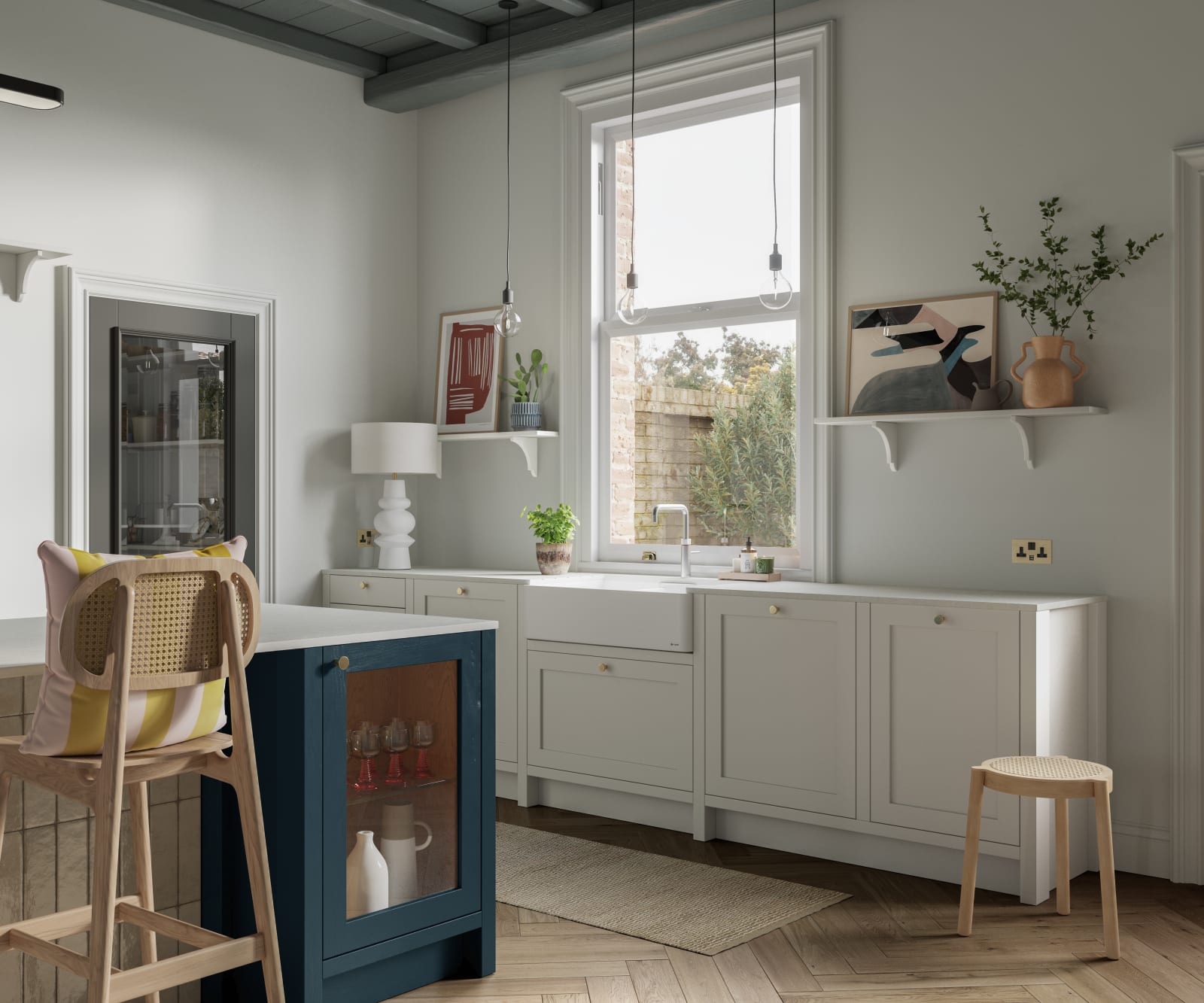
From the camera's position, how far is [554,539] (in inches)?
190

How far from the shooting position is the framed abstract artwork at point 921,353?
3.98m

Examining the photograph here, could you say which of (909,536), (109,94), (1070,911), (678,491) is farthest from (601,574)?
(109,94)

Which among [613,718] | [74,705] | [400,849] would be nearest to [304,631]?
[400,849]

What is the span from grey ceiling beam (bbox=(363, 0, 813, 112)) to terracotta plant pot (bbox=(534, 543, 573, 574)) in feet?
6.42

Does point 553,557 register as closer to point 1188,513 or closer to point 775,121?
point 775,121

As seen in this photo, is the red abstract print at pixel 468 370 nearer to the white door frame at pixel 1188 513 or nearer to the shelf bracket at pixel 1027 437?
the shelf bracket at pixel 1027 437

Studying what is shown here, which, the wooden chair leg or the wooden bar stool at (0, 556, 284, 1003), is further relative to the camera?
the wooden chair leg

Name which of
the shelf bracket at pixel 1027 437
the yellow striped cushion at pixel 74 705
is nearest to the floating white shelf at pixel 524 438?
the shelf bracket at pixel 1027 437

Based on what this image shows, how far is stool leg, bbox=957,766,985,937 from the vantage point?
3199 mm

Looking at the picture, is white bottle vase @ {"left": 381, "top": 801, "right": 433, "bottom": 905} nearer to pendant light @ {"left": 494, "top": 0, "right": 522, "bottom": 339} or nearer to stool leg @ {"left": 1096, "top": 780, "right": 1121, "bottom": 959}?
stool leg @ {"left": 1096, "top": 780, "right": 1121, "bottom": 959}

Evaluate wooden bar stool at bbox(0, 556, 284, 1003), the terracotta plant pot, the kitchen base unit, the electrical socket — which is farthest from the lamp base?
wooden bar stool at bbox(0, 556, 284, 1003)

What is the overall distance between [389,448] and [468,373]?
20.9 inches

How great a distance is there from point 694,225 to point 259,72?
1895 mm

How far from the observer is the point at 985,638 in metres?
3.52
